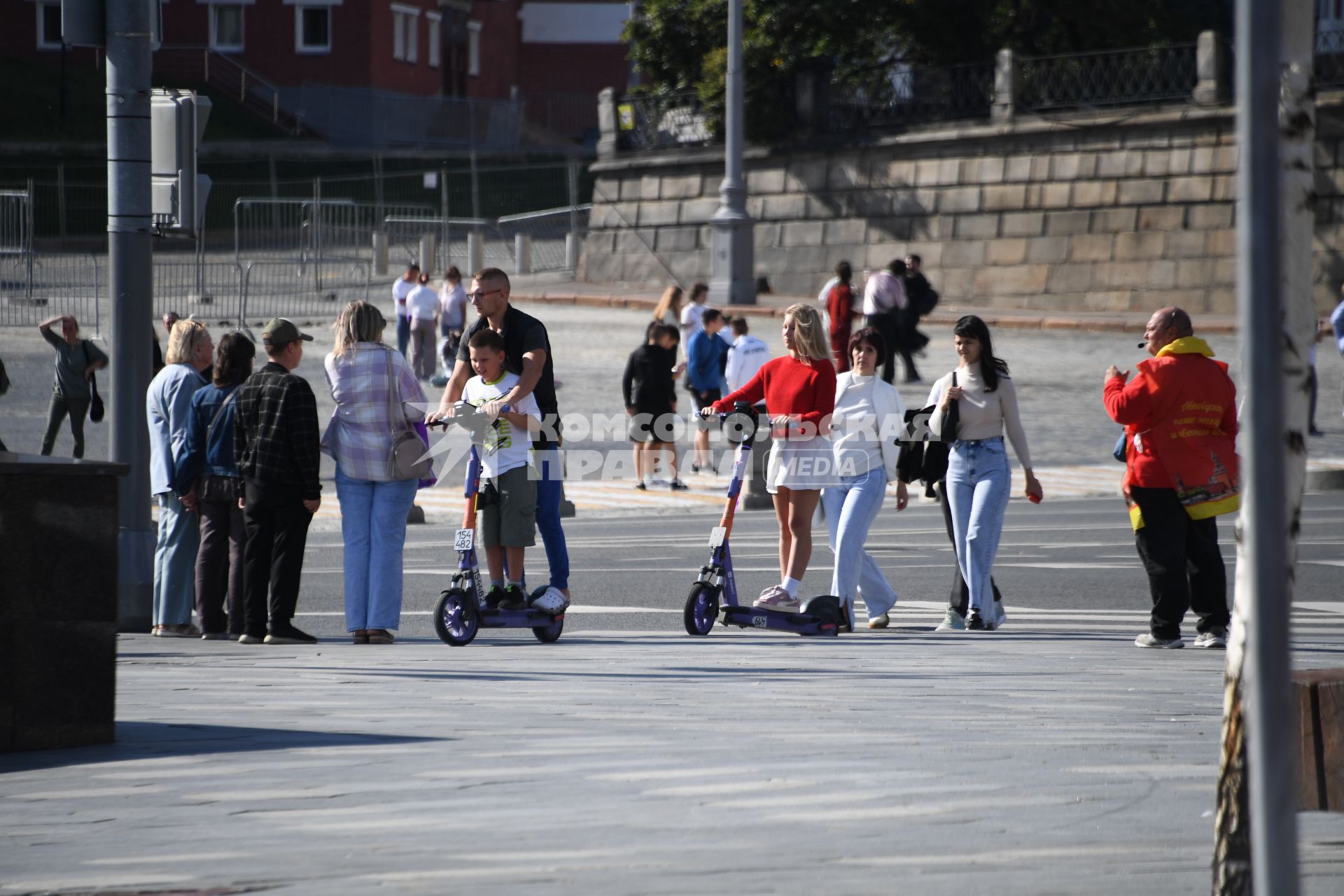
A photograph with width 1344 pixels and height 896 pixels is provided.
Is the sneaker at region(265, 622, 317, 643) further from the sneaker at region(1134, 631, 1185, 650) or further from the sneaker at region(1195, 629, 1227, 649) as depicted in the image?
the sneaker at region(1195, 629, 1227, 649)

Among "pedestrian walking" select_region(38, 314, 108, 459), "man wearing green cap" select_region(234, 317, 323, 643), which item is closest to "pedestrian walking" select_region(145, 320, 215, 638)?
"man wearing green cap" select_region(234, 317, 323, 643)

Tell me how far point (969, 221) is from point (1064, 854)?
32462 mm

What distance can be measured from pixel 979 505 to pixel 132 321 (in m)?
4.49

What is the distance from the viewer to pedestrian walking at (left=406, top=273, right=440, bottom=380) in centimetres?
2611

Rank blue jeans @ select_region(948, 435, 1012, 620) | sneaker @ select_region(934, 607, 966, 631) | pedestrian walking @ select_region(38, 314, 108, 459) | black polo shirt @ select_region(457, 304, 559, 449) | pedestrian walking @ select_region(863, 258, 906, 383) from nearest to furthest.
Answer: black polo shirt @ select_region(457, 304, 559, 449) → blue jeans @ select_region(948, 435, 1012, 620) → sneaker @ select_region(934, 607, 966, 631) → pedestrian walking @ select_region(38, 314, 108, 459) → pedestrian walking @ select_region(863, 258, 906, 383)

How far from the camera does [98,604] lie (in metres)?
6.20

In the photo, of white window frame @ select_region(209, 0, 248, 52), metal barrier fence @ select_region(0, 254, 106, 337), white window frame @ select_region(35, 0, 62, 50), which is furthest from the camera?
white window frame @ select_region(209, 0, 248, 52)

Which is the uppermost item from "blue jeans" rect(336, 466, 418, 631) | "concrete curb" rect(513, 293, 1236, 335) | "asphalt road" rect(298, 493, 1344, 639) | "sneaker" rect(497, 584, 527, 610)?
"concrete curb" rect(513, 293, 1236, 335)

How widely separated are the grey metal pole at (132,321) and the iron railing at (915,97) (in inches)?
1084

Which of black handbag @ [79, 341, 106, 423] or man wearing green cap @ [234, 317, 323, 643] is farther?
black handbag @ [79, 341, 106, 423]

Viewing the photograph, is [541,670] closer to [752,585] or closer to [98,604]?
[98,604]

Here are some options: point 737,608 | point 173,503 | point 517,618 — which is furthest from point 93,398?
point 737,608

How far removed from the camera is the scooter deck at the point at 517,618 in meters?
9.09

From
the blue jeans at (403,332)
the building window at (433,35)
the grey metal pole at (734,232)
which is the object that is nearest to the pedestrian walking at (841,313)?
the blue jeans at (403,332)
